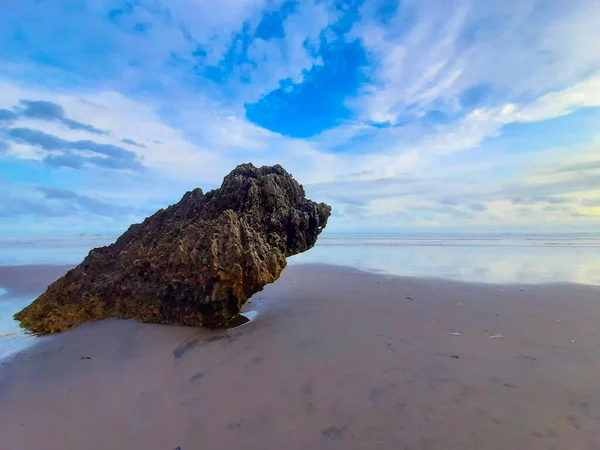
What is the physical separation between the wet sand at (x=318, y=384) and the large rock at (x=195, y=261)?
18.4 inches

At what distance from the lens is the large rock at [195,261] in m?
5.63

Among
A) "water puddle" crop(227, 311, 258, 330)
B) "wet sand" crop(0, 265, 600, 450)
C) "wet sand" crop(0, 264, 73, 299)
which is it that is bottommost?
"wet sand" crop(0, 265, 600, 450)

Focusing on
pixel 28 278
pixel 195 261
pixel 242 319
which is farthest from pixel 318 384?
pixel 28 278

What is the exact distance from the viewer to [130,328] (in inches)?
226

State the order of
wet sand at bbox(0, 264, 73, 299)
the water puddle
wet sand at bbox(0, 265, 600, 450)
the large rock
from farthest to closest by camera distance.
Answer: wet sand at bbox(0, 264, 73, 299) < the water puddle < the large rock < wet sand at bbox(0, 265, 600, 450)

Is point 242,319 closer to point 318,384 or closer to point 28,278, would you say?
point 318,384

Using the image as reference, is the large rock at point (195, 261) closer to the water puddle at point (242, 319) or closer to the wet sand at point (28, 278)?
the water puddle at point (242, 319)

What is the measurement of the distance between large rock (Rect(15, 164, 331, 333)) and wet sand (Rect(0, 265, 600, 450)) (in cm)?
47

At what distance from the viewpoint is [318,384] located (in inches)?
157

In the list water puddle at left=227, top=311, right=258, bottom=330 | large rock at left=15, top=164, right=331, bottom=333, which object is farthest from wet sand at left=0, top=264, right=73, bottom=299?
water puddle at left=227, top=311, right=258, bottom=330

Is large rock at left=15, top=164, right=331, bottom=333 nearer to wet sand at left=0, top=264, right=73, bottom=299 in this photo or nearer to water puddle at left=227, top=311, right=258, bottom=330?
water puddle at left=227, top=311, right=258, bottom=330

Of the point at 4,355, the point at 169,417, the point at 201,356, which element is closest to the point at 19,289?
the point at 4,355

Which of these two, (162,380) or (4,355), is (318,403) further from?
(4,355)

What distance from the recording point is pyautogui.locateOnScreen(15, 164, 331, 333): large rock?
563 centimetres
